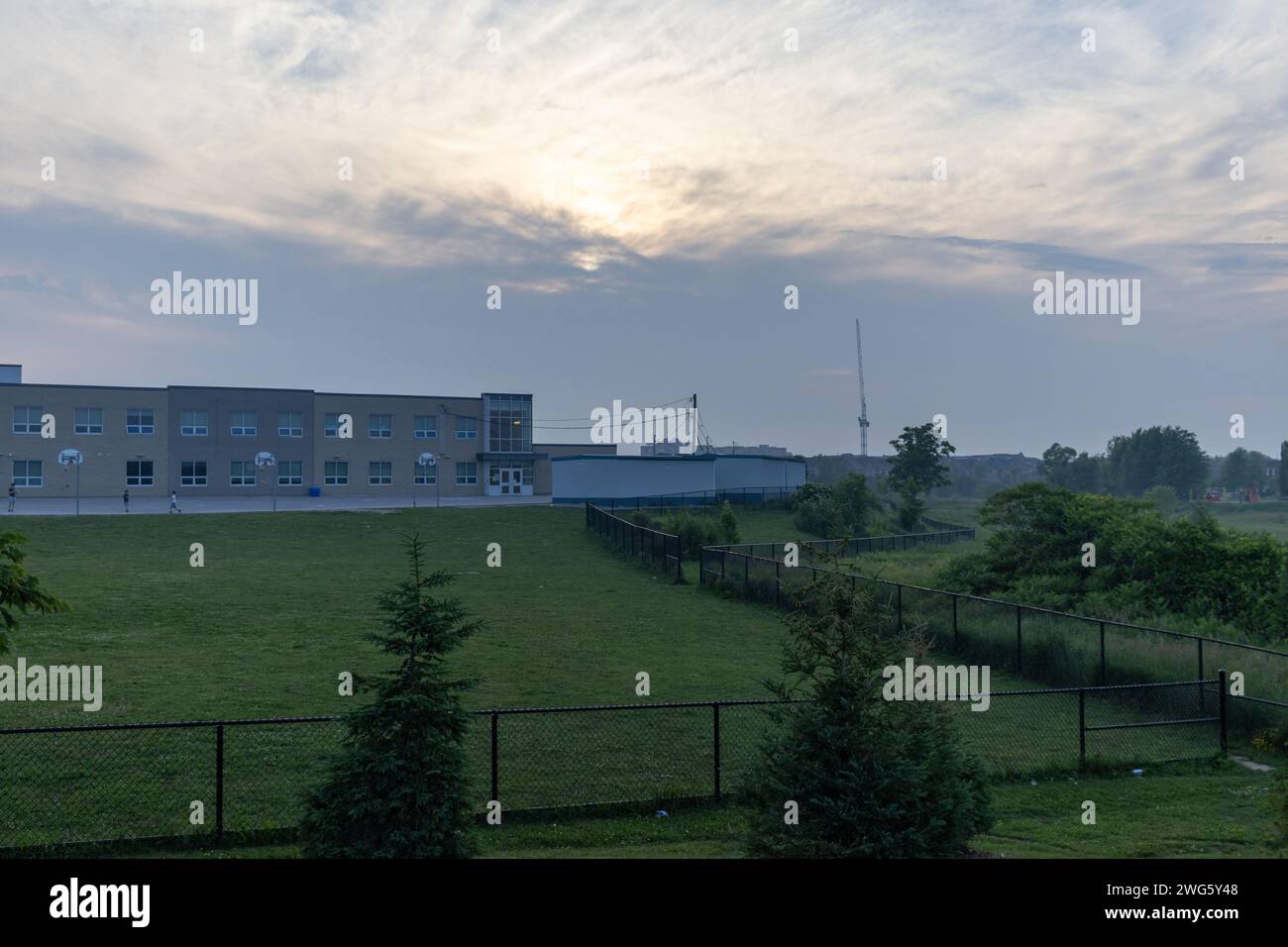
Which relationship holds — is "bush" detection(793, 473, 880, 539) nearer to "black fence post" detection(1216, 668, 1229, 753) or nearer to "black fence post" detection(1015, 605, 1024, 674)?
"black fence post" detection(1015, 605, 1024, 674)

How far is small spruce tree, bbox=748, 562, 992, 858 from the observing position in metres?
8.60

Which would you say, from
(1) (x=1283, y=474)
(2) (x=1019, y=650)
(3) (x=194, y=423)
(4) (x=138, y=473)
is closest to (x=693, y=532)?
(2) (x=1019, y=650)

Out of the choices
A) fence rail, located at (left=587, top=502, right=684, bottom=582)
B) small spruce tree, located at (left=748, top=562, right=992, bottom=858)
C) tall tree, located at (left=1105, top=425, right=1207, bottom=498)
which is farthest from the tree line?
small spruce tree, located at (left=748, top=562, right=992, bottom=858)

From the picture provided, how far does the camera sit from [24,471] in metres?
77.8

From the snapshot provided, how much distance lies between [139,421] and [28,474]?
8906mm

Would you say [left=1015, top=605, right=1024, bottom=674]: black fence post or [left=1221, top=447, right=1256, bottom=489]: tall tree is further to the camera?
[left=1221, top=447, right=1256, bottom=489]: tall tree

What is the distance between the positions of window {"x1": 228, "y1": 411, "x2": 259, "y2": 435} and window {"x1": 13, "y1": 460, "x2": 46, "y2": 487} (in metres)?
14.6

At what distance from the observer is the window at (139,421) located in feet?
267

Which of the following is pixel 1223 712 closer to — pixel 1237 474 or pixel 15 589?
pixel 15 589

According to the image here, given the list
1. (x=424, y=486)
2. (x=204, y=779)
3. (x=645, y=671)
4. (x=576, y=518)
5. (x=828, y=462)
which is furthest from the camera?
(x=828, y=462)

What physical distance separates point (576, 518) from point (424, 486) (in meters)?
31.9
